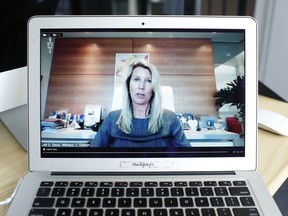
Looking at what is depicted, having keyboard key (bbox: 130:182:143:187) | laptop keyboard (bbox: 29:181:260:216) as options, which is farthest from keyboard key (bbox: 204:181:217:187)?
keyboard key (bbox: 130:182:143:187)

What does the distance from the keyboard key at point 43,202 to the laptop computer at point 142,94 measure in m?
0.06

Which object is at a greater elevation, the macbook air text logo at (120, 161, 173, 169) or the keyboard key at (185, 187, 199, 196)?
the macbook air text logo at (120, 161, 173, 169)

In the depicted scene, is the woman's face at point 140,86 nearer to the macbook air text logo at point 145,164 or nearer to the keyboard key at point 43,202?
the macbook air text logo at point 145,164

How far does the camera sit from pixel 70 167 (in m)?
0.60

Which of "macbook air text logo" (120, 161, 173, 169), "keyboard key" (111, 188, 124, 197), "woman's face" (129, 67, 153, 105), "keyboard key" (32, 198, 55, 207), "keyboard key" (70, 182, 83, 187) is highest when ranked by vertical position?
"woman's face" (129, 67, 153, 105)

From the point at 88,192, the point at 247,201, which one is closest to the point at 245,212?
the point at 247,201

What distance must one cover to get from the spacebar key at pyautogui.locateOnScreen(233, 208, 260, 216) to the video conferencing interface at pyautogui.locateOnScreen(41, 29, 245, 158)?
0.11 meters

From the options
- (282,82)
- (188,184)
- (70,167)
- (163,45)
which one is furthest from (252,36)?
(282,82)

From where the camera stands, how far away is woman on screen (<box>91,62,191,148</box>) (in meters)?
0.60

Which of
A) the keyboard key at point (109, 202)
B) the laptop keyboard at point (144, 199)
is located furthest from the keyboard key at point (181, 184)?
the keyboard key at point (109, 202)

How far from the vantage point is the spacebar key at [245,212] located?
51cm

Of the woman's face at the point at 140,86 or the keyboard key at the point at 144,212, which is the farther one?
the woman's face at the point at 140,86

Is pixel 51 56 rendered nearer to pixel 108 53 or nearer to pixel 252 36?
pixel 108 53

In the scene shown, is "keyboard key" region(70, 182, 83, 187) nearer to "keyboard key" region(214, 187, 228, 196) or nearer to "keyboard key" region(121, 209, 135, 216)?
"keyboard key" region(121, 209, 135, 216)
